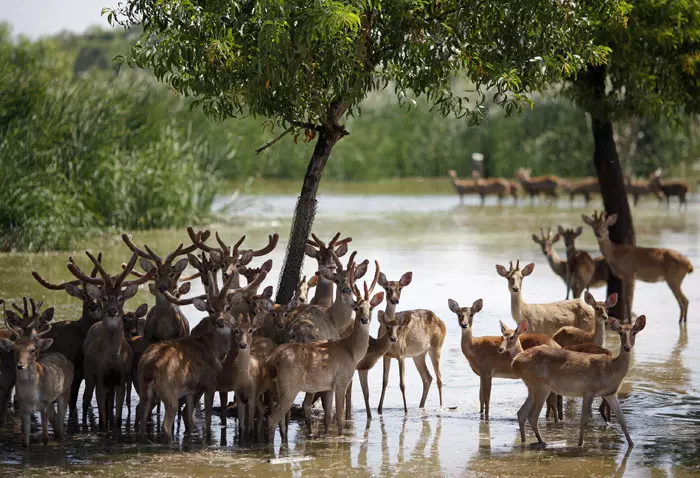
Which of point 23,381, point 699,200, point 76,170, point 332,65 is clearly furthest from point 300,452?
point 699,200

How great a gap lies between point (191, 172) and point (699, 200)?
20827 millimetres

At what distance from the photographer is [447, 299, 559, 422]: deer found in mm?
10750

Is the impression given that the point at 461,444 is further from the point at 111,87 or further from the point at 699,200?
the point at 699,200

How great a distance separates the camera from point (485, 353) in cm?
1088

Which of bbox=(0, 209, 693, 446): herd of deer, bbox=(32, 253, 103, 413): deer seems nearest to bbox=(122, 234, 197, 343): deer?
bbox=(0, 209, 693, 446): herd of deer

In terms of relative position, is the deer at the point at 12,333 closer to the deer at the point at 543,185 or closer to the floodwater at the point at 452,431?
the floodwater at the point at 452,431

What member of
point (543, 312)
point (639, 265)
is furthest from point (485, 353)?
point (639, 265)

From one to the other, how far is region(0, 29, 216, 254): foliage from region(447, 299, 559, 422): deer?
1164 centimetres

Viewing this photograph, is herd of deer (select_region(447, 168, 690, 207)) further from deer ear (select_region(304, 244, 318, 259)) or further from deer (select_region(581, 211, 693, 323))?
deer ear (select_region(304, 244, 318, 259))

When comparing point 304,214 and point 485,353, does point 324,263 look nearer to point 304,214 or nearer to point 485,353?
point 304,214

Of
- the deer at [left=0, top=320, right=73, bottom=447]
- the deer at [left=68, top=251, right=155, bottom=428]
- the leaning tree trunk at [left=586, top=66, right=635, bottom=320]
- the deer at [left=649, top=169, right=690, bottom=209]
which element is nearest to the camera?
the deer at [left=0, top=320, right=73, bottom=447]

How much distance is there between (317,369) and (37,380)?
2.11 m

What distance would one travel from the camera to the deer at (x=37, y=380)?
923cm

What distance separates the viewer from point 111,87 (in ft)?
88.0
